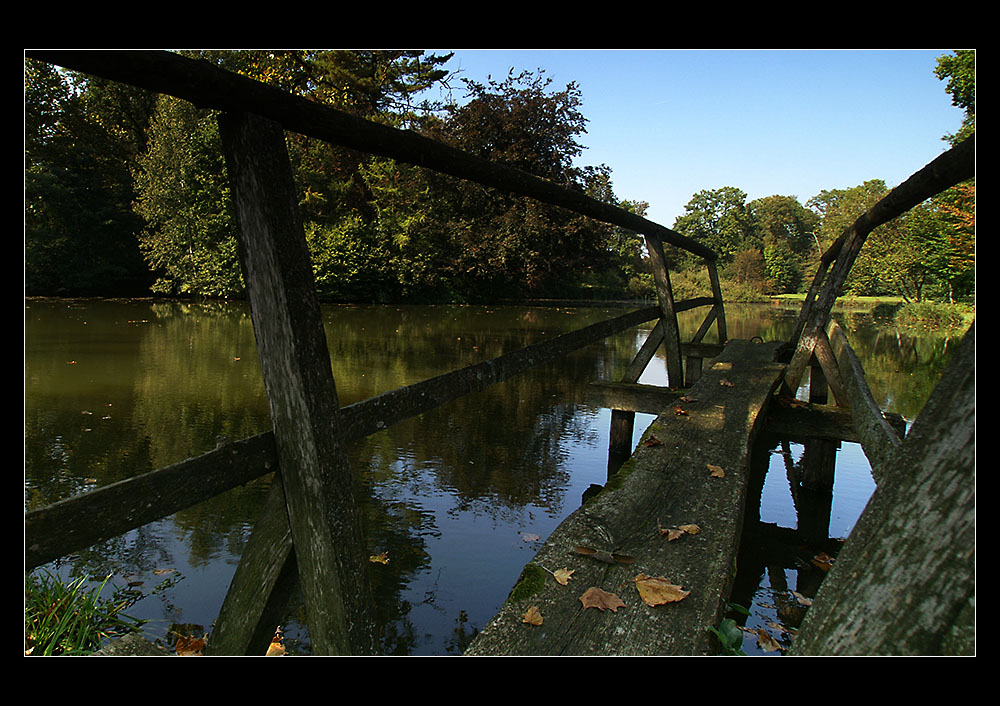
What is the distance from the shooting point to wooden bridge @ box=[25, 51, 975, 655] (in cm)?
77

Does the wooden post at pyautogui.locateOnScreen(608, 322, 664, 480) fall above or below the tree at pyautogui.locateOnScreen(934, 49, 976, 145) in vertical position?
below

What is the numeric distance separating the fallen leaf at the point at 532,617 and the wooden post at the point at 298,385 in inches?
16.0

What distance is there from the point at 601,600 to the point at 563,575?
160 millimetres

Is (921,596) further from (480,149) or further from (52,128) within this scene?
(52,128)

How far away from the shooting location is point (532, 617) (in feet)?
5.71

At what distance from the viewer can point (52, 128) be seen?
94.1 ft

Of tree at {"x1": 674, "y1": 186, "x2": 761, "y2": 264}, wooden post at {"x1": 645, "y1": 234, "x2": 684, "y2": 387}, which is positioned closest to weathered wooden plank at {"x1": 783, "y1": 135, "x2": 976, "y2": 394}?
wooden post at {"x1": 645, "y1": 234, "x2": 684, "y2": 387}

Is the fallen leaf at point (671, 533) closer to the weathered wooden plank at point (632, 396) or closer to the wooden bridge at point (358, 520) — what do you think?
the wooden bridge at point (358, 520)

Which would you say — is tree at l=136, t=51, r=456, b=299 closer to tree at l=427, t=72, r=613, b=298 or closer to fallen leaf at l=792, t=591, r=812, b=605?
tree at l=427, t=72, r=613, b=298

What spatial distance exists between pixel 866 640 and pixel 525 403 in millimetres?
7971

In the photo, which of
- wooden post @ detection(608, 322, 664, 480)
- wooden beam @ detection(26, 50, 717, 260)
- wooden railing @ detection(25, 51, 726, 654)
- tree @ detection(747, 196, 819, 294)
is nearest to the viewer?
wooden beam @ detection(26, 50, 717, 260)

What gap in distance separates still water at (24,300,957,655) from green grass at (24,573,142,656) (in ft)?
0.48

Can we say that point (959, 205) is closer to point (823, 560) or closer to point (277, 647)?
point (823, 560)

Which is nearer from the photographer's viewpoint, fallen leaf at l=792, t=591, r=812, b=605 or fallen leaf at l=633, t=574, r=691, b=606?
fallen leaf at l=633, t=574, r=691, b=606
